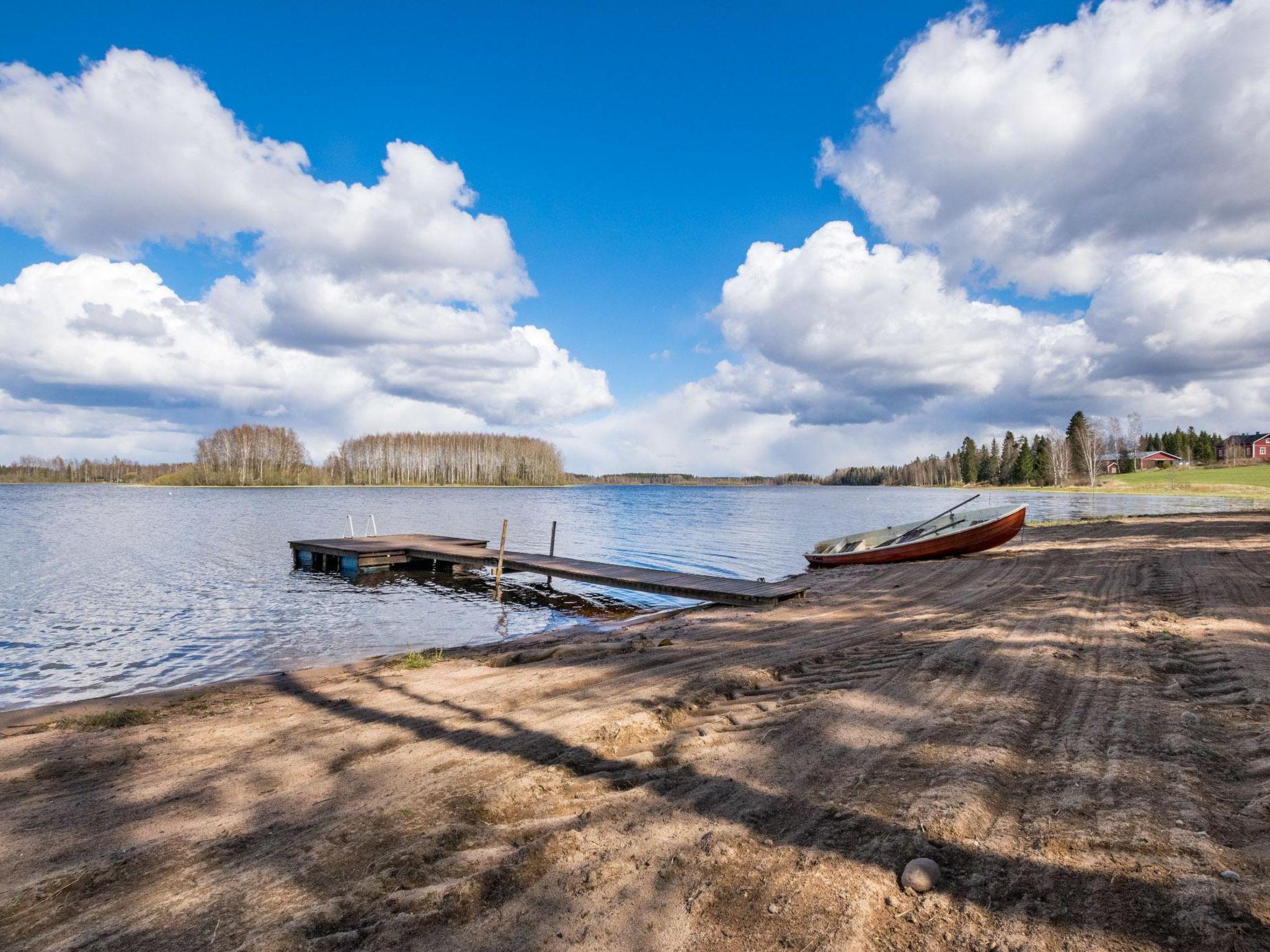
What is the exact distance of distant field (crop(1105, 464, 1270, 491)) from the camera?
67125 millimetres

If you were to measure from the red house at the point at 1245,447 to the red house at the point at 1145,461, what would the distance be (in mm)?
10277

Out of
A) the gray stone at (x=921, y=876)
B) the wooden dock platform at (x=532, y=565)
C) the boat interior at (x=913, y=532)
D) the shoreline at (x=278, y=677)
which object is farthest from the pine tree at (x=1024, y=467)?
the gray stone at (x=921, y=876)

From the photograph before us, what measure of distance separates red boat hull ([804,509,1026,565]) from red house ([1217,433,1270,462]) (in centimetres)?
12520

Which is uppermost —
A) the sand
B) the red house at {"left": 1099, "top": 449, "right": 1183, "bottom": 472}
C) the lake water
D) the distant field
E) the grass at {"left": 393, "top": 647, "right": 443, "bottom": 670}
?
the red house at {"left": 1099, "top": 449, "right": 1183, "bottom": 472}

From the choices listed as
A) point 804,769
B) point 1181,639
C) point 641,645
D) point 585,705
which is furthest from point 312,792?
point 1181,639

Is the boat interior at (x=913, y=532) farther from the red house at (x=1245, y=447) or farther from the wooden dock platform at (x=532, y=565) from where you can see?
the red house at (x=1245, y=447)

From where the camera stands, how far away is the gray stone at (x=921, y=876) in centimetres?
304

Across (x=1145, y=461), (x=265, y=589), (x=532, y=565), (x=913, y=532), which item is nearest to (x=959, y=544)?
(x=913, y=532)

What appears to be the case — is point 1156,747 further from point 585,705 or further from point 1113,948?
point 585,705

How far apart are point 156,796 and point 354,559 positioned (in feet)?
71.7

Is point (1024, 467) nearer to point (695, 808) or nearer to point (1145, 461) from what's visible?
point (1145, 461)

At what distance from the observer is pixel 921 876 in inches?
121

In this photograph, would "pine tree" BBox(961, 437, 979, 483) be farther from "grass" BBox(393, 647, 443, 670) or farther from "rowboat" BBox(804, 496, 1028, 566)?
"grass" BBox(393, 647, 443, 670)

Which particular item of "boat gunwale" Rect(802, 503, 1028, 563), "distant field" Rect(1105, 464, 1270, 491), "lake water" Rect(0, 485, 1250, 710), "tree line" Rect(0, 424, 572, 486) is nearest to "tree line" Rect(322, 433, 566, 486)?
"tree line" Rect(0, 424, 572, 486)
